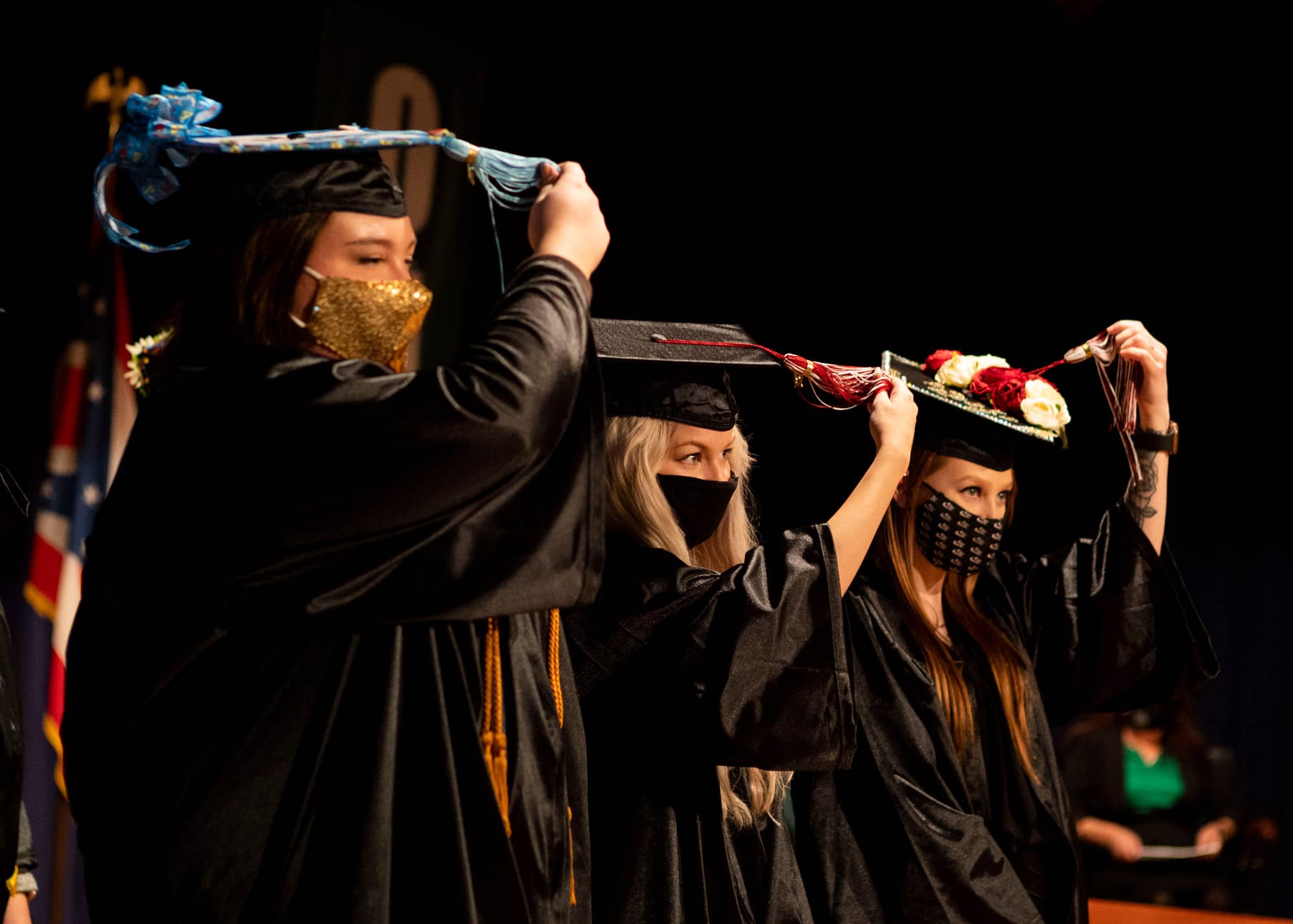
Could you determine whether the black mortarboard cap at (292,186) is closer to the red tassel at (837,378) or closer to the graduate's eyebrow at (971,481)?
the red tassel at (837,378)

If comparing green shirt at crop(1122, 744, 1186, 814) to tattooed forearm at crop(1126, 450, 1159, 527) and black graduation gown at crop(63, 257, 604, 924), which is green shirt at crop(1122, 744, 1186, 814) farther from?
black graduation gown at crop(63, 257, 604, 924)

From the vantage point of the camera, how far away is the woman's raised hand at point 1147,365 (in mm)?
2883

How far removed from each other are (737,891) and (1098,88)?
364 centimetres

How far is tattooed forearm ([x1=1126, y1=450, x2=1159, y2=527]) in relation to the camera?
298cm

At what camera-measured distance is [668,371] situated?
2.43 m

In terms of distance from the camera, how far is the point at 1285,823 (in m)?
6.64

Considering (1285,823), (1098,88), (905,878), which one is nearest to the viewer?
(905,878)

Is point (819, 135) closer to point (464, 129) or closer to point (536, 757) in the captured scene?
point (464, 129)

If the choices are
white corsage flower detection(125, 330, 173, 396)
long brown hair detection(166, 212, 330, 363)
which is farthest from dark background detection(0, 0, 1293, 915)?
long brown hair detection(166, 212, 330, 363)

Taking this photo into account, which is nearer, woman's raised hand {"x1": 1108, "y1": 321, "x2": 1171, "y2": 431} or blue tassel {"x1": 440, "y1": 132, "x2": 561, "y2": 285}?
blue tassel {"x1": 440, "y1": 132, "x2": 561, "y2": 285}

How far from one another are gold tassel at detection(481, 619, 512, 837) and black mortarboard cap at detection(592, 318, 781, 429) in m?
0.97

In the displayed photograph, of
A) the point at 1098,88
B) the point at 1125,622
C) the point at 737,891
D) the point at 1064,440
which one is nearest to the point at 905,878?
the point at 737,891

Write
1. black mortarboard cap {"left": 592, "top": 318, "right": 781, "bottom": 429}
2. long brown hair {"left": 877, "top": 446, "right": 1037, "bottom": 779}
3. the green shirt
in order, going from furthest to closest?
the green shirt < long brown hair {"left": 877, "top": 446, "right": 1037, "bottom": 779} < black mortarboard cap {"left": 592, "top": 318, "right": 781, "bottom": 429}

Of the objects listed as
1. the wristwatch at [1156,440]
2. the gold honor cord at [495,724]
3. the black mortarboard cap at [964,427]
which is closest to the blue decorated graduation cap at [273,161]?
the gold honor cord at [495,724]
